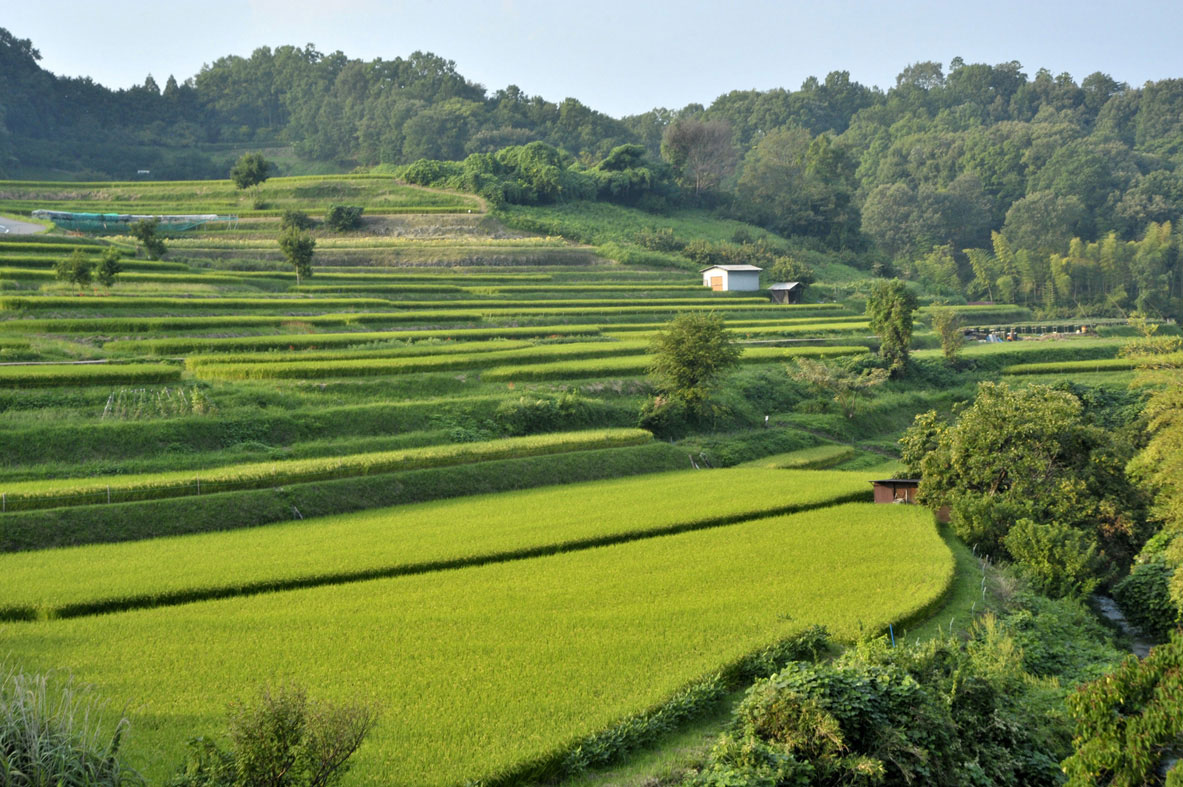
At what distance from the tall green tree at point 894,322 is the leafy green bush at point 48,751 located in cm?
3859

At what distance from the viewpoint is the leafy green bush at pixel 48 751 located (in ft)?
26.3

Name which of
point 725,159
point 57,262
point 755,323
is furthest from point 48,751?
point 725,159

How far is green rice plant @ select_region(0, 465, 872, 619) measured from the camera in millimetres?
14984

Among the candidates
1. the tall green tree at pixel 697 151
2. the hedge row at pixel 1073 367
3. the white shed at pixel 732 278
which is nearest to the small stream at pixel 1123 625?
the hedge row at pixel 1073 367

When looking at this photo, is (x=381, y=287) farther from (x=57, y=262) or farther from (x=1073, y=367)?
(x=1073, y=367)

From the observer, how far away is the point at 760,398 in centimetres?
3703

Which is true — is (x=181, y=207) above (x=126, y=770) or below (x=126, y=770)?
above

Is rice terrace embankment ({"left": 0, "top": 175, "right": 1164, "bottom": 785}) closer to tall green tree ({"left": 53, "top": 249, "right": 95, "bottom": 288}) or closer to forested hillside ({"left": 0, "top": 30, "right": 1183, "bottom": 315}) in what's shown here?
tall green tree ({"left": 53, "top": 249, "right": 95, "bottom": 288})

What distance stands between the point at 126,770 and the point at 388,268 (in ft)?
157

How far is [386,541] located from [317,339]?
58.8ft

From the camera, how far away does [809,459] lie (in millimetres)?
31016

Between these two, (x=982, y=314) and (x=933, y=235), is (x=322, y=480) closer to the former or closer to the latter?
(x=982, y=314)

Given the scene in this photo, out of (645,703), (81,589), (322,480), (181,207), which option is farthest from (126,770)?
(181,207)

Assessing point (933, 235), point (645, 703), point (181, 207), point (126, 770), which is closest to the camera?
point (126, 770)
